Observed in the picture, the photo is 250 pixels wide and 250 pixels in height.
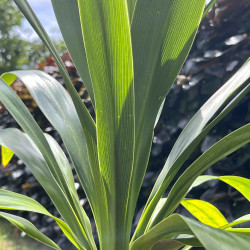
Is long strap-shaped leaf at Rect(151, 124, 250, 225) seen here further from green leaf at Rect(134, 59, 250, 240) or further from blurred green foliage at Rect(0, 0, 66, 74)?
blurred green foliage at Rect(0, 0, 66, 74)

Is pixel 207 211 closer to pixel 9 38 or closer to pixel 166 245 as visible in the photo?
pixel 166 245

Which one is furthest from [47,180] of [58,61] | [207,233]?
[207,233]

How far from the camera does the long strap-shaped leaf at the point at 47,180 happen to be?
3.20 ft

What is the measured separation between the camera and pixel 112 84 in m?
0.77

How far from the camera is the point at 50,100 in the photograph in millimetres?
1147

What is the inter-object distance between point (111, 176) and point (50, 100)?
0.39 metres

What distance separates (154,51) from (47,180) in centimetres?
42

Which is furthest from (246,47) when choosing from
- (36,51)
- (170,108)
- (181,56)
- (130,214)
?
(36,51)

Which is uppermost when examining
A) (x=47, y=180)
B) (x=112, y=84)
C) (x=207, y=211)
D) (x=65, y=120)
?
(x=112, y=84)

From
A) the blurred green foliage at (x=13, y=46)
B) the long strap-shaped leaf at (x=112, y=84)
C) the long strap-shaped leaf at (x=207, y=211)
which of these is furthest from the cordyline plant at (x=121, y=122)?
the blurred green foliage at (x=13, y=46)

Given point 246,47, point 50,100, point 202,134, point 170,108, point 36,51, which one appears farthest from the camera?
point 36,51

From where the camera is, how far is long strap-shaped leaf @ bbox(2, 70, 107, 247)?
41.0 inches

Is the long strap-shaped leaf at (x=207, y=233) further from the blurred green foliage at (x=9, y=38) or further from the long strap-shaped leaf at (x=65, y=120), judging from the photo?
the blurred green foliage at (x=9, y=38)

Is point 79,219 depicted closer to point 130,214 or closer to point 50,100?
point 130,214
